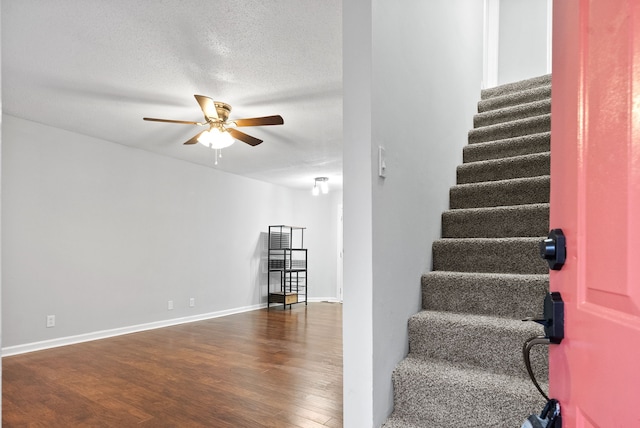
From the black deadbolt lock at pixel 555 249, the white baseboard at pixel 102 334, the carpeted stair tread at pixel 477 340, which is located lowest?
the white baseboard at pixel 102 334

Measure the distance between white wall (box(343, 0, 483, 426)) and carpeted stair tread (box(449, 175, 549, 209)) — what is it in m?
0.41

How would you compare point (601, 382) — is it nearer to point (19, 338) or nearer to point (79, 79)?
point (79, 79)

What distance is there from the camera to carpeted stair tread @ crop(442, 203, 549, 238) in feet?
6.65

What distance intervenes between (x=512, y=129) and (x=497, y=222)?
101 cm

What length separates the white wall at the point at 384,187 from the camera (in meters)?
1.42

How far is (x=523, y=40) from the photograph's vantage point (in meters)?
4.74

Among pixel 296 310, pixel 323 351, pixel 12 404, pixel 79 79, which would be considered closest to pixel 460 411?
pixel 323 351

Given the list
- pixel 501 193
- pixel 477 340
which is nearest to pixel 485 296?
pixel 477 340

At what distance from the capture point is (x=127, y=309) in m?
4.78

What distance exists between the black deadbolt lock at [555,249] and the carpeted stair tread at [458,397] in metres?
0.89

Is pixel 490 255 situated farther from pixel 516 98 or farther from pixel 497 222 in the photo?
pixel 516 98

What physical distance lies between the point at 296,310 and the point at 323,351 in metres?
2.80

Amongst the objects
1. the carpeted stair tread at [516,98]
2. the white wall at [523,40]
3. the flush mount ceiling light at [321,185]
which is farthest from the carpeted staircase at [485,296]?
the flush mount ceiling light at [321,185]

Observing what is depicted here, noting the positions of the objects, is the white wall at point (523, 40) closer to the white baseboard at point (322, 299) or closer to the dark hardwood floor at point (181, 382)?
the dark hardwood floor at point (181, 382)
